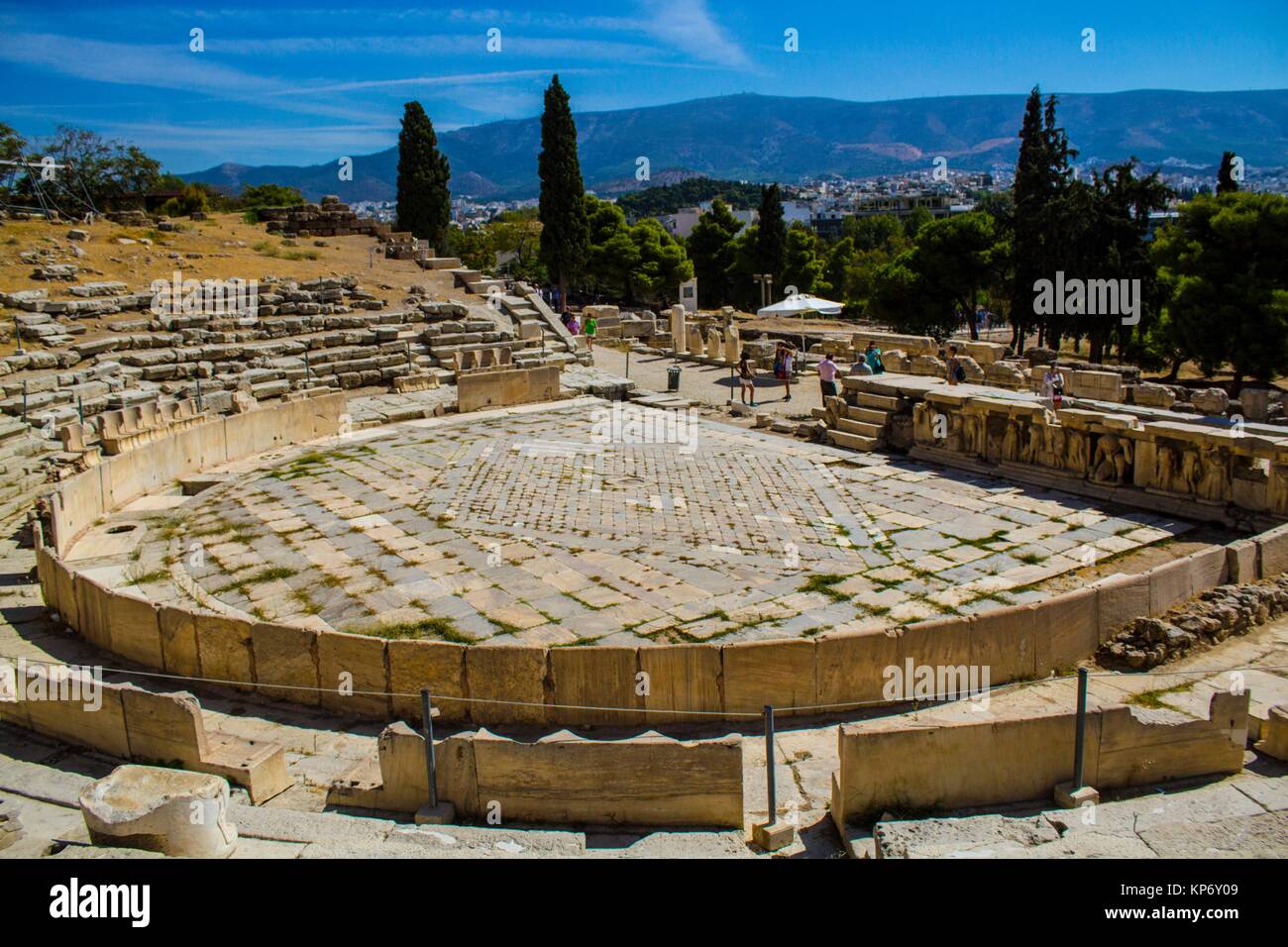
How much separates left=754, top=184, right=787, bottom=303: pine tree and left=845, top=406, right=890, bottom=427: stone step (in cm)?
3458

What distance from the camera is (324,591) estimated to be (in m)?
10.2

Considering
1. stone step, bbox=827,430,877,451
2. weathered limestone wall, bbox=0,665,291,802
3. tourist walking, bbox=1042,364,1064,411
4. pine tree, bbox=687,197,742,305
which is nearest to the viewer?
weathered limestone wall, bbox=0,665,291,802

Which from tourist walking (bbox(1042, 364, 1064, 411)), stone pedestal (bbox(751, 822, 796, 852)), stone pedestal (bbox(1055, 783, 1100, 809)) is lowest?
stone pedestal (bbox(751, 822, 796, 852))

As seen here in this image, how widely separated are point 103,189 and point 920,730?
165ft

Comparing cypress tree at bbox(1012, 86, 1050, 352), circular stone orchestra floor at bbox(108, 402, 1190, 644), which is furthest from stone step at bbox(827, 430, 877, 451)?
cypress tree at bbox(1012, 86, 1050, 352)

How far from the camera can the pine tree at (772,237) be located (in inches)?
1992

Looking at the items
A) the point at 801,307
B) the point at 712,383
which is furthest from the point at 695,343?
the point at 801,307

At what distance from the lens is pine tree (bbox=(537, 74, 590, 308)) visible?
36719 millimetres

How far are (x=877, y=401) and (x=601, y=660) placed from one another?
10844mm

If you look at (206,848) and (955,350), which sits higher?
(955,350)

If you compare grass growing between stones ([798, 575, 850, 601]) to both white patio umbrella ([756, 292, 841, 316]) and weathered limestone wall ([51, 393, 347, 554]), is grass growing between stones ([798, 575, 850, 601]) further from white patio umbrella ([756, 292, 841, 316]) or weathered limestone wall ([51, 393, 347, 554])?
white patio umbrella ([756, 292, 841, 316])
